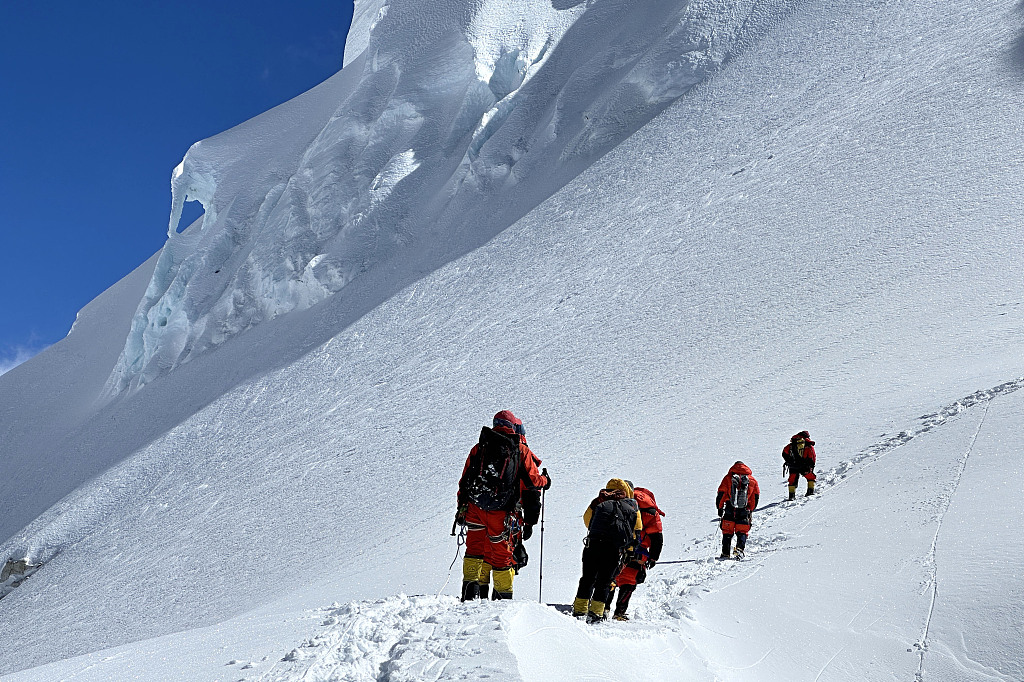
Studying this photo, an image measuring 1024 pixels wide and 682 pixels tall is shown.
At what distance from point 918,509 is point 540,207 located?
24.5m

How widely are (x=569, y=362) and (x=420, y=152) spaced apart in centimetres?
2107

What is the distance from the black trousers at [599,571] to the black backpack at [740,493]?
3000 millimetres

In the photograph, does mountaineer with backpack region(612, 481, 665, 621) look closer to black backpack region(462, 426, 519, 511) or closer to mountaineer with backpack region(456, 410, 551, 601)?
mountaineer with backpack region(456, 410, 551, 601)

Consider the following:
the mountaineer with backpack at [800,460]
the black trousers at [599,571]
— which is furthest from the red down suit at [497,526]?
the mountaineer with backpack at [800,460]

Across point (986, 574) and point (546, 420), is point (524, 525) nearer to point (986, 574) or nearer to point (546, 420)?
point (986, 574)

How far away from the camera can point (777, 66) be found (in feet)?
101

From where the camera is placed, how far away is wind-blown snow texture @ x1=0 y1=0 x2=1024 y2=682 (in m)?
4.93

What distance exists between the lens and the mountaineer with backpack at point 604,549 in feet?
18.1

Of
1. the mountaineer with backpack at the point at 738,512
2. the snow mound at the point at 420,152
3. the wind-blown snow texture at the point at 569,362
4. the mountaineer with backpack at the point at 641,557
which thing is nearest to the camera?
the wind-blown snow texture at the point at 569,362

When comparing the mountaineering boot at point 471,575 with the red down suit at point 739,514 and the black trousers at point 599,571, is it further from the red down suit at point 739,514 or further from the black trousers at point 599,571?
the red down suit at point 739,514

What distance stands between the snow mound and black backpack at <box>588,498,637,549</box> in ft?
82.2

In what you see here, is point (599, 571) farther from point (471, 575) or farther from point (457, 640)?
point (457, 640)

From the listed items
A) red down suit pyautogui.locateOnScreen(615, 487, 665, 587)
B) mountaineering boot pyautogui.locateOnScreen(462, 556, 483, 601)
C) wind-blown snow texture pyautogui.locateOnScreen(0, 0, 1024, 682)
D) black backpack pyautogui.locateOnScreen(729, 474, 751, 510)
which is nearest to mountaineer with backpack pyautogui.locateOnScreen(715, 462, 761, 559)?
black backpack pyautogui.locateOnScreen(729, 474, 751, 510)

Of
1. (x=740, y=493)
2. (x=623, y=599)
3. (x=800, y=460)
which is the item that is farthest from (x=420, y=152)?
(x=623, y=599)
